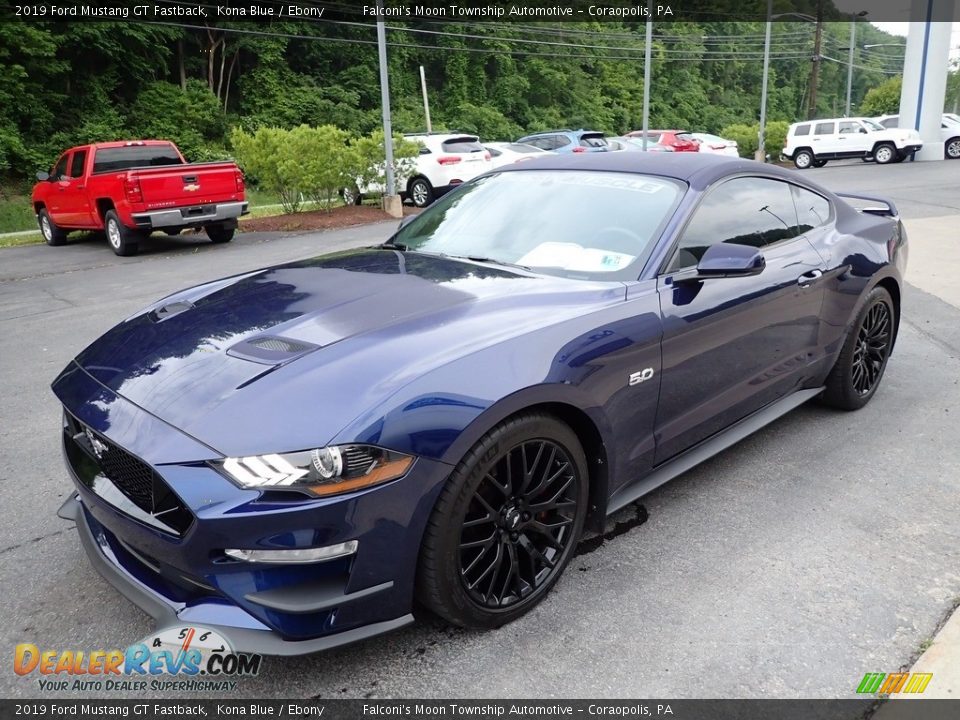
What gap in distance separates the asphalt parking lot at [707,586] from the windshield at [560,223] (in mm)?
1170

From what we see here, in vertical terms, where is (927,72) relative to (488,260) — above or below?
above

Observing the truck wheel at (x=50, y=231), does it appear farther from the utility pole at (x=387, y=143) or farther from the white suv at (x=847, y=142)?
the white suv at (x=847, y=142)

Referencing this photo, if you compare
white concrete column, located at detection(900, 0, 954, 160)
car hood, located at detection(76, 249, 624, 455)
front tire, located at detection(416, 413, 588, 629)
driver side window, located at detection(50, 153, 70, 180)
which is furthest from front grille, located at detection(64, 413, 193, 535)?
white concrete column, located at detection(900, 0, 954, 160)

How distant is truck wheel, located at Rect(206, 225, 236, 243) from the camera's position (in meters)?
13.2

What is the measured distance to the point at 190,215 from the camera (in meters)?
12.1

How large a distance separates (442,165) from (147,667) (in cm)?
1685

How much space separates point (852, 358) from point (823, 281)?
0.66 m

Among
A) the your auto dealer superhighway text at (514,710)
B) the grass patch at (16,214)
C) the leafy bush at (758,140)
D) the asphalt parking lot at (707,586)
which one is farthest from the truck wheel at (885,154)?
the your auto dealer superhighway text at (514,710)

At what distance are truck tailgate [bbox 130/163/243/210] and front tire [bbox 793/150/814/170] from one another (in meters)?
25.2

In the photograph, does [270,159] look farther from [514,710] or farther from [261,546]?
[514,710]

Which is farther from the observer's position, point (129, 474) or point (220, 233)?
point (220, 233)

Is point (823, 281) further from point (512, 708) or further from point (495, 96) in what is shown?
point (495, 96)

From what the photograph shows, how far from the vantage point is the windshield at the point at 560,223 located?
3.31 m

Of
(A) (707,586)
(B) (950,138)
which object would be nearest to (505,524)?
(A) (707,586)
